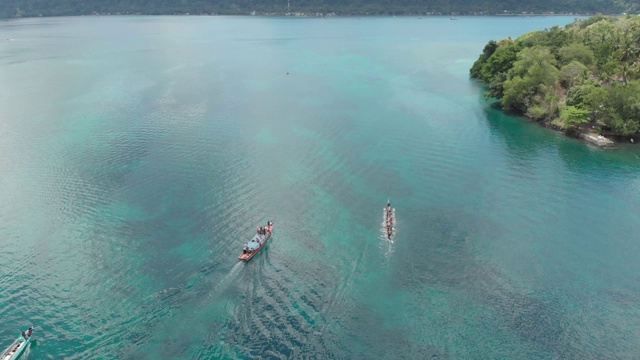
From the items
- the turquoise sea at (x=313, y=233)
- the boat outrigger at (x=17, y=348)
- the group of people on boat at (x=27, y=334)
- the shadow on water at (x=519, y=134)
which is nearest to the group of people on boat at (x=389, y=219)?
the turquoise sea at (x=313, y=233)

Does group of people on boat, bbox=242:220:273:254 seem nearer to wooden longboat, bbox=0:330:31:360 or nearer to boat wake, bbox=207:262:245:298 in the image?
boat wake, bbox=207:262:245:298

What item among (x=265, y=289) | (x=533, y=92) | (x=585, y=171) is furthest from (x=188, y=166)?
(x=533, y=92)

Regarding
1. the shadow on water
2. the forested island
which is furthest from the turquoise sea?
the forested island

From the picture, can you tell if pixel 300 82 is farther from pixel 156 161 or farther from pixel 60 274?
pixel 60 274

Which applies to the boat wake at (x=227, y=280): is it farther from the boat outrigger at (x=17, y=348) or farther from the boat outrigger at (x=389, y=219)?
the boat outrigger at (x=389, y=219)

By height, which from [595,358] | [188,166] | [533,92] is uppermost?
[533,92]

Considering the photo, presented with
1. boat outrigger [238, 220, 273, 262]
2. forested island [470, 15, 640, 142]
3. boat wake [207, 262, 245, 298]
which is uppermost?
forested island [470, 15, 640, 142]
